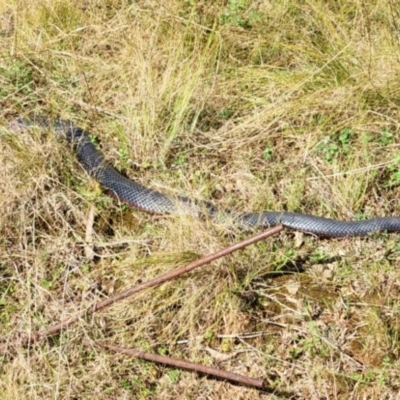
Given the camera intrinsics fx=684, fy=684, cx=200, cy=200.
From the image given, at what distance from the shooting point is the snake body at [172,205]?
155 inches

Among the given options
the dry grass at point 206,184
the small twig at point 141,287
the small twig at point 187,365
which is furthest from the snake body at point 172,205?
the small twig at point 187,365

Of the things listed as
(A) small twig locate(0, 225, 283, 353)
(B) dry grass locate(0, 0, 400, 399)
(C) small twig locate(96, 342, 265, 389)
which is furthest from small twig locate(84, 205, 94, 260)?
(C) small twig locate(96, 342, 265, 389)

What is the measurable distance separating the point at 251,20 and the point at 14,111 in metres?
1.88

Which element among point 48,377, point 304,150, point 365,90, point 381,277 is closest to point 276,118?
point 304,150

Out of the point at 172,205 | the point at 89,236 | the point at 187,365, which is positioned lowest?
the point at 187,365

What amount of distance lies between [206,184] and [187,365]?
1361 millimetres

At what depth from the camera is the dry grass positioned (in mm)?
3350

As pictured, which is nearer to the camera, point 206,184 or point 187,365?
point 187,365

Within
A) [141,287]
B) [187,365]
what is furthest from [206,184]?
[187,365]

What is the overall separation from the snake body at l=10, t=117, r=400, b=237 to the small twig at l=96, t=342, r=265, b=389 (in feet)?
2.62

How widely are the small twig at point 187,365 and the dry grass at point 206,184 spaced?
54mm

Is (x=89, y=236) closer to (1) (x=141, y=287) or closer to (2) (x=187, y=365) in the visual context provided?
(1) (x=141, y=287)

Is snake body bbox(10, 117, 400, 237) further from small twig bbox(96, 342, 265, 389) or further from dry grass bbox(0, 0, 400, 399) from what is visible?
small twig bbox(96, 342, 265, 389)

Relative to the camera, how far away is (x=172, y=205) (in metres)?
4.04
